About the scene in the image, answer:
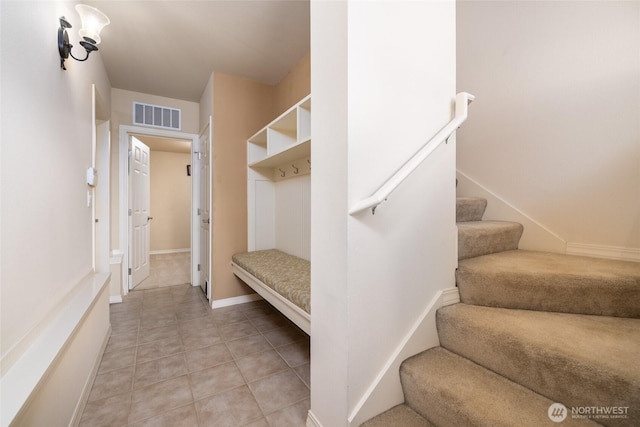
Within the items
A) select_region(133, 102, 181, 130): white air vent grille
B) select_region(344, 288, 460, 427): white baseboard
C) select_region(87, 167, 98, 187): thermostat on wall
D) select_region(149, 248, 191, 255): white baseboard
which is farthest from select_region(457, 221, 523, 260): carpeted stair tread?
select_region(149, 248, 191, 255): white baseboard

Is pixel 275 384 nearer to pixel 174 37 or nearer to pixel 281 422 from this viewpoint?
pixel 281 422

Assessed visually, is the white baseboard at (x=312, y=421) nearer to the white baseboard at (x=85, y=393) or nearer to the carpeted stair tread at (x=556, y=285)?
the carpeted stair tread at (x=556, y=285)

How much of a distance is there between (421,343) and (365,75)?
122 centimetres

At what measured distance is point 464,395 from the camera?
0.95 metres

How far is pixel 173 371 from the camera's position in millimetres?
1755

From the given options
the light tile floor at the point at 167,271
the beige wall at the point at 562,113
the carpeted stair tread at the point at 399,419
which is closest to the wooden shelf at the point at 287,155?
the beige wall at the point at 562,113

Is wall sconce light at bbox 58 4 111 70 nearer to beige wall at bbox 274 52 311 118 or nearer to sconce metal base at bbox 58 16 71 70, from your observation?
sconce metal base at bbox 58 16 71 70

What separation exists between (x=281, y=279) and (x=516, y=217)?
6.06 feet

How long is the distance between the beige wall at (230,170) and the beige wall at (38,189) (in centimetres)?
127

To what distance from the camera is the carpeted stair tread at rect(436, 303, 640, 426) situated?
80 cm

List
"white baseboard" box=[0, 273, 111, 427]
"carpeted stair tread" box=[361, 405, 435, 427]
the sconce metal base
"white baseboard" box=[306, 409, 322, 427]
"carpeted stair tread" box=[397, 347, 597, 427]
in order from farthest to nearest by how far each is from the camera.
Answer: the sconce metal base
"white baseboard" box=[306, 409, 322, 427]
"carpeted stair tread" box=[361, 405, 435, 427]
"carpeted stair tread" box=[397, 347, 597, 427]
"white baseboard" box=[0, 273, 111, 427]

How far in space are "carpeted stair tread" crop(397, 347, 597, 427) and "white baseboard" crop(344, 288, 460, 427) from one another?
4 cm

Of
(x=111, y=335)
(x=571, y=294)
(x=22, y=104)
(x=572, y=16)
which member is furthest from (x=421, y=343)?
(x=111, y=335)

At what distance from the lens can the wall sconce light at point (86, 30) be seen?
1.36 metres
